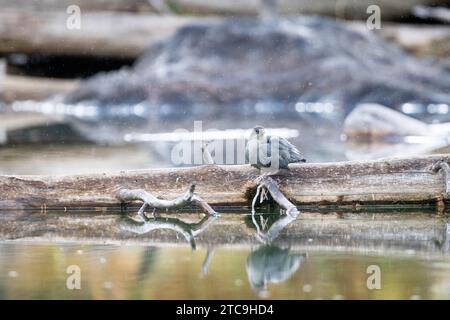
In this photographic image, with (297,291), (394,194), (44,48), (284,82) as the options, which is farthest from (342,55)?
(297,291)

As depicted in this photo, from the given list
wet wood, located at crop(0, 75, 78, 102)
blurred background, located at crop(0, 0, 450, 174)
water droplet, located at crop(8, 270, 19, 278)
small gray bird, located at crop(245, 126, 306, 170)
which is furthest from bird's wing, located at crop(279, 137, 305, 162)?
wet wood, located at crop(0, 75, 78, 102)

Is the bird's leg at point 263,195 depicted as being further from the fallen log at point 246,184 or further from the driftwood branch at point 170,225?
the driftwood branch at point 170,225

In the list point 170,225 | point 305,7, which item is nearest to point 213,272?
point 170,225

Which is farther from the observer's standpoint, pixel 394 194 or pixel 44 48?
pixel 44 48

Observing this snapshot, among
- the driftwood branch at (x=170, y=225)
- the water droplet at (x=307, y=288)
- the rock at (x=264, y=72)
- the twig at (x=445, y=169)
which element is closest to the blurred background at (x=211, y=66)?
the rock at (x=264, y=72)

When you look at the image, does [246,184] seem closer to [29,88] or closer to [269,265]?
[269,265]

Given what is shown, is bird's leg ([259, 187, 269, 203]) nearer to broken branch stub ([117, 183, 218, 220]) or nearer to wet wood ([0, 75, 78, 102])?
broken branch stub ([117, 183, 218, 220])

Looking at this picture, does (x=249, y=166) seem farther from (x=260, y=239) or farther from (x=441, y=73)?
(x=441, y=73)
